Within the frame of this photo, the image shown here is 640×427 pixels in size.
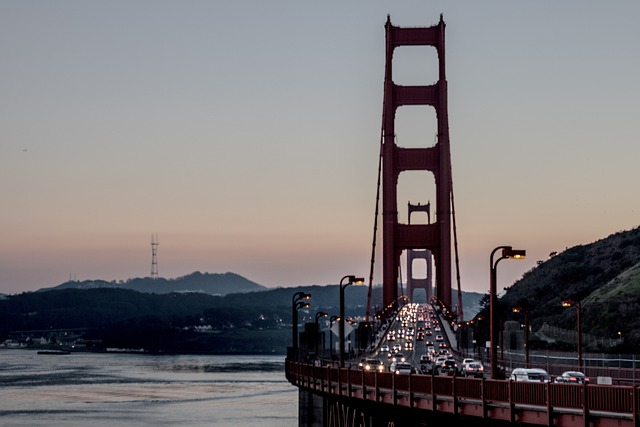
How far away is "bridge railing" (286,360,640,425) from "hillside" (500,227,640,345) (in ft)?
195

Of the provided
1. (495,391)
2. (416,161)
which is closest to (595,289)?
(416,161)

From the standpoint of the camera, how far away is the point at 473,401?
3123 cm

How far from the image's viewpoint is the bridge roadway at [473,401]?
24906 mm

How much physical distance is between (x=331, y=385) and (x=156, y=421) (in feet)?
251

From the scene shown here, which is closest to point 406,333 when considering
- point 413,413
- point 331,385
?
point 331,385

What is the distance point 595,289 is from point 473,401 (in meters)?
131

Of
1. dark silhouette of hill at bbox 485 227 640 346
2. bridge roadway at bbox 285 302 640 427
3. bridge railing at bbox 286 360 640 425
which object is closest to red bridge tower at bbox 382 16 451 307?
dark silhouette of hill at bbox 485 227 640 346

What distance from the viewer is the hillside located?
115 metres

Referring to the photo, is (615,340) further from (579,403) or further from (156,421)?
(579,403)

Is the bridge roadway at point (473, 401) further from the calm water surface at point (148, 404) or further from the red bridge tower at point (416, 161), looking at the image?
the red bridge tower at point (416, 161)

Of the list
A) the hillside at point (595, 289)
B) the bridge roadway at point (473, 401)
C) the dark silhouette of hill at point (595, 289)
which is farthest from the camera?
the hillside at point (595, 289)

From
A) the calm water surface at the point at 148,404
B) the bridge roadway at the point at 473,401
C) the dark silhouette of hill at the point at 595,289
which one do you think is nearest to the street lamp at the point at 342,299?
the bridge roadway at the point at 473,401

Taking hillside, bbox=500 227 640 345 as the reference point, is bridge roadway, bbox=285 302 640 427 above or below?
below

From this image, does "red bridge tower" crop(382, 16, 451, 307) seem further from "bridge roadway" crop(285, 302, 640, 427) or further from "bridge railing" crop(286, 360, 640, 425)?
"bridge railing" crop(286, 360, 640, 425)
